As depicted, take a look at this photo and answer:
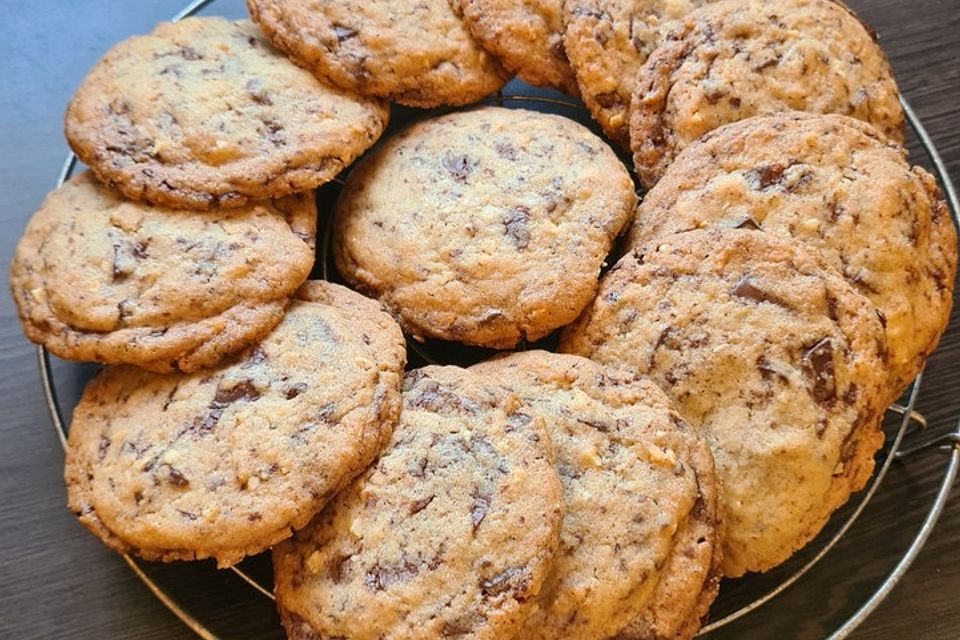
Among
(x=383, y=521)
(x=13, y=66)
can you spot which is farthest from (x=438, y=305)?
(x=13, y=66)

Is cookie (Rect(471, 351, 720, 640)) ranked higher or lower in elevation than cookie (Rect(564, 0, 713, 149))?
lower

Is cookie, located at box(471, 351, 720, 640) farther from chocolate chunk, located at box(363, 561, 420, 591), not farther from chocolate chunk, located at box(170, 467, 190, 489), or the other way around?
chocolate chunk, located at box(170, 467, 190, 489)

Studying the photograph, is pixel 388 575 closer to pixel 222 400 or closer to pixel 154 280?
pixel 222 400

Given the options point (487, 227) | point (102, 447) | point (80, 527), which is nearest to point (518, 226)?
point (487, 227)

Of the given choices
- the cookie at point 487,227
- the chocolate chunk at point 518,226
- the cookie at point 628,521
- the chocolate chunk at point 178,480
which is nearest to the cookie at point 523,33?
the cookie at point 487,227

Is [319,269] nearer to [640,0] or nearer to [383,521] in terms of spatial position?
[383,521]

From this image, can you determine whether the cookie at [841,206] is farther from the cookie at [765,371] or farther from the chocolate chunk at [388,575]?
the chocolate chunk at [388,575]

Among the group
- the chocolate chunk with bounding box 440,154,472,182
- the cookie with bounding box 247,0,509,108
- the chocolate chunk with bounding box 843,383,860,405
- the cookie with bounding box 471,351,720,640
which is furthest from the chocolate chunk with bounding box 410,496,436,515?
the cookie with bounding box 247,0,509,108
